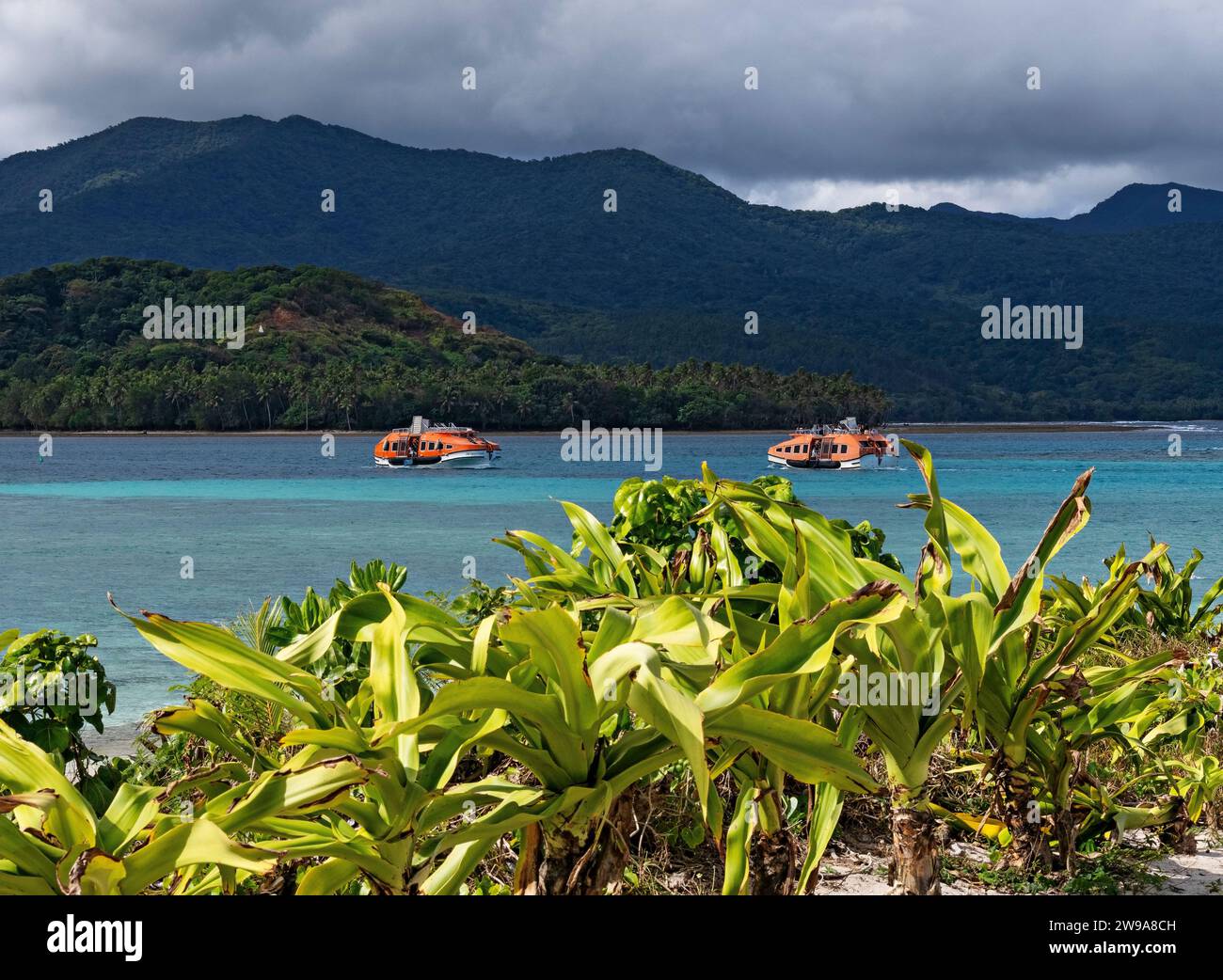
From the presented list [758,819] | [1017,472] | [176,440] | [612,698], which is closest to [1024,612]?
[758,819]

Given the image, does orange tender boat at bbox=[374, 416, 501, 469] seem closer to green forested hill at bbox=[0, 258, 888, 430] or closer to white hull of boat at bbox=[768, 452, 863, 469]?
white hull of boat at bbox=[768, 452, 863, 469]

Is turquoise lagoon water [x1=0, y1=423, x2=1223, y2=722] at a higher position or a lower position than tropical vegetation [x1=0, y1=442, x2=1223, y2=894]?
lower

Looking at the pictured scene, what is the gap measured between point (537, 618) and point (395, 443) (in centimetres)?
6422

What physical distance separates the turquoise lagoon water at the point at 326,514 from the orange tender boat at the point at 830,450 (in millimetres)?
1517

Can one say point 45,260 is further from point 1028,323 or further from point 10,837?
point 10,837

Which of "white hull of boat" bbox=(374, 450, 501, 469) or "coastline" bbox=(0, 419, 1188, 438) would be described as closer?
"white hull of boat" bbox=(374, 450, 501, 469)

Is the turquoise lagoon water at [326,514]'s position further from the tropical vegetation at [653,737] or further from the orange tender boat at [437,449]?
the tropical vegetation at [653,737]

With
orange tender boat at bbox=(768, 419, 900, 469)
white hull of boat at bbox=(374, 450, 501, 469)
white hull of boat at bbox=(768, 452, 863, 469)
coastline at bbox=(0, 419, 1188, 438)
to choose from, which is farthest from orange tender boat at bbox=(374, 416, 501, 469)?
coastline at bbox=(0, 419, 1188, 438)

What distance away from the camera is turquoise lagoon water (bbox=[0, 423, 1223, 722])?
681 inches

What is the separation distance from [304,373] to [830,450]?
54129mm

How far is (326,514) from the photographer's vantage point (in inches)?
1359

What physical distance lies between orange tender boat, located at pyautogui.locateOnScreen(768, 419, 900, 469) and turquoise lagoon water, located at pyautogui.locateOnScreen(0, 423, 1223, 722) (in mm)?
1517

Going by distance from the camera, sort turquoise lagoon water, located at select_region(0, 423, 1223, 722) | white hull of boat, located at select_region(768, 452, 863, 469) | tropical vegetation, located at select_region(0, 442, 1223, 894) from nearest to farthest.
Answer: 1. tropical vegetation, located at select_region(0, 442, 1223, 894)
2. turquoise lagoon water, located at select_region(0, 423, 1223, 722)
3. white hull of boat, located at select_region(768, 452, 863, 469)

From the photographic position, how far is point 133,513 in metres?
35.1
